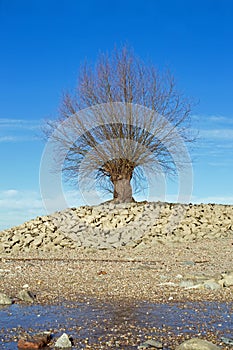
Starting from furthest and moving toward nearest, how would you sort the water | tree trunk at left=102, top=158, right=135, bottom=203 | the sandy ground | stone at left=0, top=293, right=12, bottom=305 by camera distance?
1. tree trunk at left=102, top=158, right=135, bottom=203
2. the sandy ground
3. stone at left=0, top=293, right=12, bottom=305
4. the water

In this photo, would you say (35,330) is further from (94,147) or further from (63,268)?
(94,147)

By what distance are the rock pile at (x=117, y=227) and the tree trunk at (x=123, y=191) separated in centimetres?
146

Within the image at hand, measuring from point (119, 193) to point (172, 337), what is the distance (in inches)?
640

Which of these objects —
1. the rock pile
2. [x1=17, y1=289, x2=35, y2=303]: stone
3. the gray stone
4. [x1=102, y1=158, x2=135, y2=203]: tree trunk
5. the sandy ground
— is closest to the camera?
[x1=17, y1=289, x2=35, y2=303]: stone

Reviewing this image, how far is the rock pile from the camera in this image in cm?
1659

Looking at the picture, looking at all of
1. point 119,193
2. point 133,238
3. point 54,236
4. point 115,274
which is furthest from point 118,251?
point 119,193

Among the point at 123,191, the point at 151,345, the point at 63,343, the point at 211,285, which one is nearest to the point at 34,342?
the point at 63,343

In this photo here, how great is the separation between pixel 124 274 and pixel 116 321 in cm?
379

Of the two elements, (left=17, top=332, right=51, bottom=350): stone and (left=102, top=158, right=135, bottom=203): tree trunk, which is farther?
(left=102, top=158, right=135, bottom=203): tree trunk

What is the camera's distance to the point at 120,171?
2147 cm

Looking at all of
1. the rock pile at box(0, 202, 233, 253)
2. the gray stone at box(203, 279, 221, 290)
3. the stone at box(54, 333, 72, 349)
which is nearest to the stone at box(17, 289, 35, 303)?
the stone at box(54, 333, 72, 349)

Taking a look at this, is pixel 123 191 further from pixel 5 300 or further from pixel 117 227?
pixel 5 300

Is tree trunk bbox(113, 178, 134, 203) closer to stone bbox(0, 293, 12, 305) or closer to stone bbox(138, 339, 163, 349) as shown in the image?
stone bbox(0, 293, 12, 305)

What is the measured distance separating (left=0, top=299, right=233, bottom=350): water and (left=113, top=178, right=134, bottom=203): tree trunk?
46.8 ft
